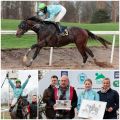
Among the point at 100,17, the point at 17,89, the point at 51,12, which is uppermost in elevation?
the point at 100,17

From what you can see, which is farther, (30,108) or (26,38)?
(26,38)

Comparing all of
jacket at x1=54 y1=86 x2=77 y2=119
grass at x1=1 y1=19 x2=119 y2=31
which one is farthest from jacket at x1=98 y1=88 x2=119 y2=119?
grass at x1=1 y1=19 x2=119 y2=31

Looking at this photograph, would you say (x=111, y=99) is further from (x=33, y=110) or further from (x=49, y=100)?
(x=33, y=110)

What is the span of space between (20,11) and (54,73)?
4.99 metres

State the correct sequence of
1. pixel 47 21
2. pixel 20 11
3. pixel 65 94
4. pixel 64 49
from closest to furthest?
pixel 65 94 < pixel 47 21 < pixel 64 49 < pixel 20 11

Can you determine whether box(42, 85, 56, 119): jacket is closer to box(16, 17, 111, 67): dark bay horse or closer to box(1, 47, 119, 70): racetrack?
box(16, 17, 111, 67): dark bay horse

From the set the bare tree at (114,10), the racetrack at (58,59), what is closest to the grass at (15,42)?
the racetrack at (58,59)

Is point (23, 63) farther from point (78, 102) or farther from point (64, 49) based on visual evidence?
point (78, 102)

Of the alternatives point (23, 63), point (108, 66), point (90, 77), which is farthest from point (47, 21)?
point (90, 77)

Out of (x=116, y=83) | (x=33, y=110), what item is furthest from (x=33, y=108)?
(x=116, y=83)

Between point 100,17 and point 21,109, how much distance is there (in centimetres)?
649

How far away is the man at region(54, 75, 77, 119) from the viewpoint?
741cm

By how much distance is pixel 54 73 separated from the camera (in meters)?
7.75

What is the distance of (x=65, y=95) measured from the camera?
24.4 ft
